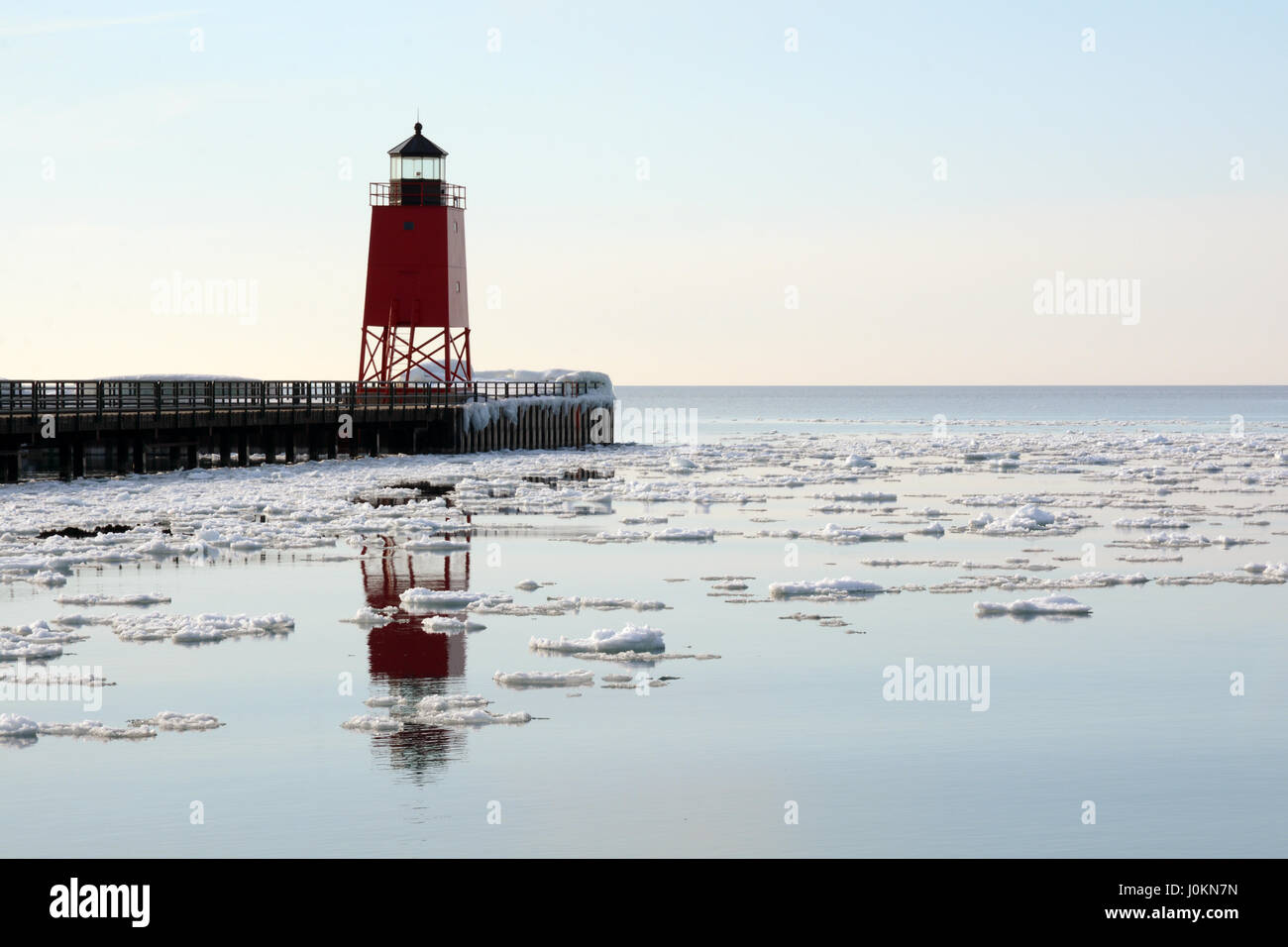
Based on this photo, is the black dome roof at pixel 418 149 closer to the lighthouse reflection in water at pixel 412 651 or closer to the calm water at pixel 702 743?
the lighthouse reflection in water at pixel 412 651

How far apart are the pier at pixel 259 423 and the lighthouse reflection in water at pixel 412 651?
17463mm

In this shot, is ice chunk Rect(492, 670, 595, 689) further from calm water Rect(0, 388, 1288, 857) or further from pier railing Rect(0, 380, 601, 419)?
pier railing Rect(0, 380, 601, 419)

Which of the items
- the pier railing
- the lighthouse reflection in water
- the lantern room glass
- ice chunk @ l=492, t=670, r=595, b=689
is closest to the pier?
the pier railing

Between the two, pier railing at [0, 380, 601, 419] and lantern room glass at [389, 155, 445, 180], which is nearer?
pier railing at [0, 380, 601, 419]

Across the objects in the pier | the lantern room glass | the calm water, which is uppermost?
the lantern room glass

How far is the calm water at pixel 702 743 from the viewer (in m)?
9.59

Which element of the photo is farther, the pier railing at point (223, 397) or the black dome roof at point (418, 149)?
the black dome roof at point (418, 149)

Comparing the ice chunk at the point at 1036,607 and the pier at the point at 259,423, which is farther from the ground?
the pier at the point at 259,423

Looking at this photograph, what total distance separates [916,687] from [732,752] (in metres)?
3.05

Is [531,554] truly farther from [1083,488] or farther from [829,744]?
[1083,488]

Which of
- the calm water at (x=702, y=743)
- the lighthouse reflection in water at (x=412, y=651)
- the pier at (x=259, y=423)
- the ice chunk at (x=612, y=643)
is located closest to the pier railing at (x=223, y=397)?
the pier at (x=259, y=423)

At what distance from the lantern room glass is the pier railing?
752 cm

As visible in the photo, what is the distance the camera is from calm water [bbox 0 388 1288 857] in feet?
31.4
